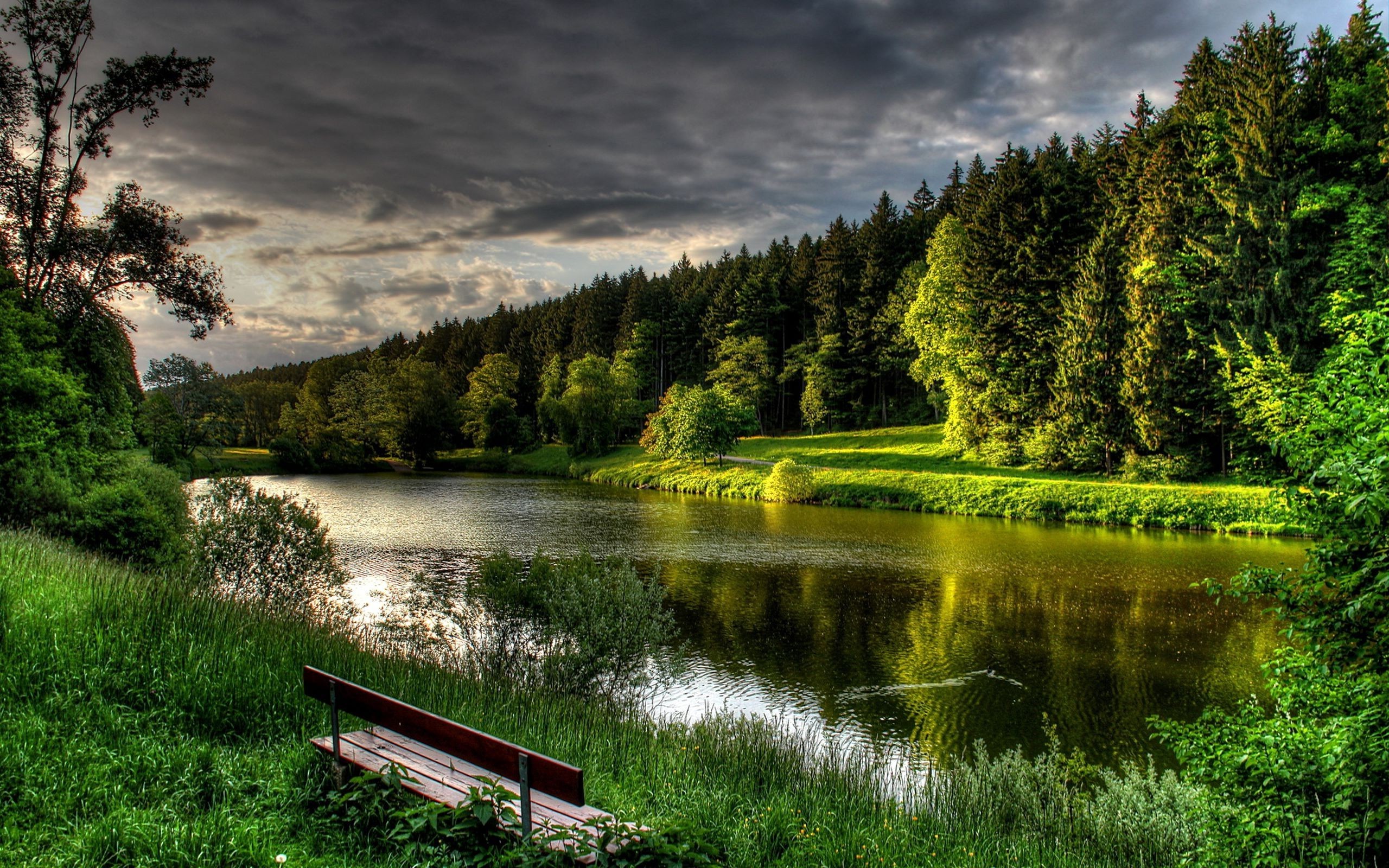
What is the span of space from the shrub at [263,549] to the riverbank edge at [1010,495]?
24057 mm

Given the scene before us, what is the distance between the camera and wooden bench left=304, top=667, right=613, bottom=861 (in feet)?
13.6

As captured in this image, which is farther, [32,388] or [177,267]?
[177,267]

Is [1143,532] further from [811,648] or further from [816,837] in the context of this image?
[816,837]

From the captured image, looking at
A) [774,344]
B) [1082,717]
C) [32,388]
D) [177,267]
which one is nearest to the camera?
[1082,717]

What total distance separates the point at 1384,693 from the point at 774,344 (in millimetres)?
71036

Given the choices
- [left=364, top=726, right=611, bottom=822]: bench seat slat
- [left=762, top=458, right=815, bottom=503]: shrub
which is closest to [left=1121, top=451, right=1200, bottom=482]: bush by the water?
[left=762, top=458, right=815, bottom=503]: shrub

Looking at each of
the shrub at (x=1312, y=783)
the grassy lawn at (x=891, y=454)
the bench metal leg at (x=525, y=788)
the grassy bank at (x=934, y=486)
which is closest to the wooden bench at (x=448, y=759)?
the bench metal leg at (x=525, y=788)

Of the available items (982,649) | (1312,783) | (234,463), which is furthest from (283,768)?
(234,463)

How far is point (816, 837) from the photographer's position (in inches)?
214

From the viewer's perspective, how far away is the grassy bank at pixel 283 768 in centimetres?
465

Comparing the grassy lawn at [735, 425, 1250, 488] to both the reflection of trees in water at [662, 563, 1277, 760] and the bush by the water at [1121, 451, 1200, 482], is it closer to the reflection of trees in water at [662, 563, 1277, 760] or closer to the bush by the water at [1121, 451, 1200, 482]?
the bush by the water at [1121, 451, 1200, 482]

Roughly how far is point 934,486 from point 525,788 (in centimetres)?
3580

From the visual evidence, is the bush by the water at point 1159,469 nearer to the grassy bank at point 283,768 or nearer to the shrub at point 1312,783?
the grassy bank at point 283,768

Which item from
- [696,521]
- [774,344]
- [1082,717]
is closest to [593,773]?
[1082,717]
